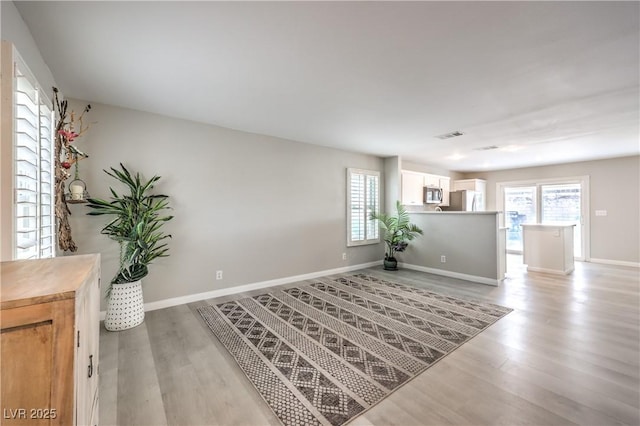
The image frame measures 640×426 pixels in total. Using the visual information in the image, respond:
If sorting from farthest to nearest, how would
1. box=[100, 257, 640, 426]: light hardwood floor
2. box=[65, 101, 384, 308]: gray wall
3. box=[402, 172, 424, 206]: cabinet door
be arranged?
box=[402, 172, 424, 206]: cabinet door, box=[65, 101, 384, 308]: gray wall, box=[100, 257, 640, 426]: light hardwood floor

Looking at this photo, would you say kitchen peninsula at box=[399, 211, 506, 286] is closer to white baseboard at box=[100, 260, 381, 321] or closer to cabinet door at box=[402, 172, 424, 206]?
cabinet door at box=[402, 172, 424, 206]

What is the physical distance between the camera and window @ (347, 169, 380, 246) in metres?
5.45

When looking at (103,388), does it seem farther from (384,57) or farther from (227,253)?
(384,57)

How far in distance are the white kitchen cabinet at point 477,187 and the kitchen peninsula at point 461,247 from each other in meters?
3.29

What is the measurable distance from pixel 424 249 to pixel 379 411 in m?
4.23

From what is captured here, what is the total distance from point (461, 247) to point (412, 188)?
6.63ft

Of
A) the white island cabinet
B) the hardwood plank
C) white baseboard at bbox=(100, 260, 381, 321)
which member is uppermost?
the white island cabinet

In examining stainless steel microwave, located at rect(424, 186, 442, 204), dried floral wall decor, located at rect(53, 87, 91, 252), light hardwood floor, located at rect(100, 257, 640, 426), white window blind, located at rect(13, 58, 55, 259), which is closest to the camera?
white window blind, located at rect(13, 58, 55, 259)

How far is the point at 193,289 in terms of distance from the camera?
3.61m

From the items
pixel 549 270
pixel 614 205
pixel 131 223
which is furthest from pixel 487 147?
pixel 131 223

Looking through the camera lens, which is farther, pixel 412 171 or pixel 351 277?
pixel 412 171

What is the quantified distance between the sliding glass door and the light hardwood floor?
171 inches

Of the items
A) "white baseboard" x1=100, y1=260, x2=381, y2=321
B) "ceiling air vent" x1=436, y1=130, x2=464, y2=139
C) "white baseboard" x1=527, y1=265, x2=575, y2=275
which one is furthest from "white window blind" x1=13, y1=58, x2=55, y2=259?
"white baseboard" x1=527, y1=265, x2=575, y2=275

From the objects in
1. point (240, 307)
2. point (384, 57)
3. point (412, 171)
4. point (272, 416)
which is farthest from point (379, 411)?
point (412, 171)
